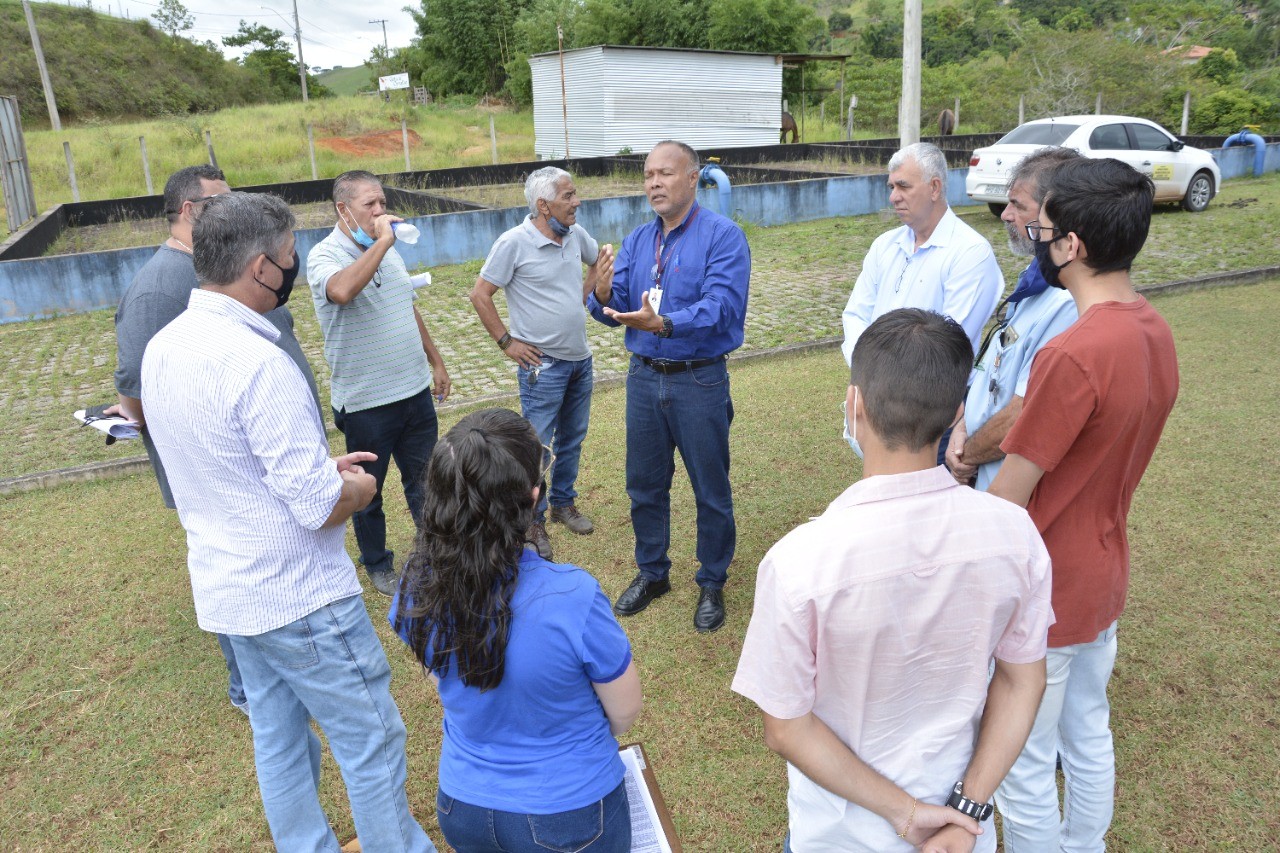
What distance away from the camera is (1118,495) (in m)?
2.19

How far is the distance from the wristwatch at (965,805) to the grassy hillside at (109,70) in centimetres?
4280

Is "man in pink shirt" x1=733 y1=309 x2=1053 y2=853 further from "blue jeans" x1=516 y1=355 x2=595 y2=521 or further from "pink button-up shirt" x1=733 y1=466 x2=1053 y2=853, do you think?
"blue jeans" x1=516 y1=355 x2=595 y2=521

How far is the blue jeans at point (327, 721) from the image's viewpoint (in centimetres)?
236

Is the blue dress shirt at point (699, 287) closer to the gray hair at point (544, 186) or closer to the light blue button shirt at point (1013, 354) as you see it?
the gray hair at point (544, 186)

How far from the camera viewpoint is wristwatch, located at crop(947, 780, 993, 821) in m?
1.58

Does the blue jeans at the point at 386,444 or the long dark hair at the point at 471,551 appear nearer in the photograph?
the long dark hair at the point at 471,551

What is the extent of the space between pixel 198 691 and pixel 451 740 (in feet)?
7.41

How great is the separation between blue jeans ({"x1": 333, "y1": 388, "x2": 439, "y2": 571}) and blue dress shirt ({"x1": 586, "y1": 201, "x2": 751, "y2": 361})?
114 cm

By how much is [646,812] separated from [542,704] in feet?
3.53

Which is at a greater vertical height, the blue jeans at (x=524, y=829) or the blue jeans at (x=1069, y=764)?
the blue jeans at (x=524, y=829)

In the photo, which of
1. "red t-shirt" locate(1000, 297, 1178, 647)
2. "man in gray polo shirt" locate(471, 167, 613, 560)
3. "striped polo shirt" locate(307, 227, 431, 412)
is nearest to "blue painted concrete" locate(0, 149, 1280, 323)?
"man in gray polo shirt" locate(471, 167, 613, 560)

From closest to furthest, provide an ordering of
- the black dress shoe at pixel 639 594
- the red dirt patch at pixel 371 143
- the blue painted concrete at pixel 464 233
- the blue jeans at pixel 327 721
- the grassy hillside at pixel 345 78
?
the blue jeans at pixel 327 721, the black dress shoe at pixel 639 594, the blue painted concrete at pixel 464 233, the red dirt patch at pixel 371 143, the grassy hillside at pixel 345 78

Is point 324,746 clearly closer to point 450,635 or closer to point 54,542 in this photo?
point 450,635

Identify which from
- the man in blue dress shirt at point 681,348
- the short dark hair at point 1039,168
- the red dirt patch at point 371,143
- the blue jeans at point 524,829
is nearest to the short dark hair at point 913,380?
the blue jeans at point 524,829
